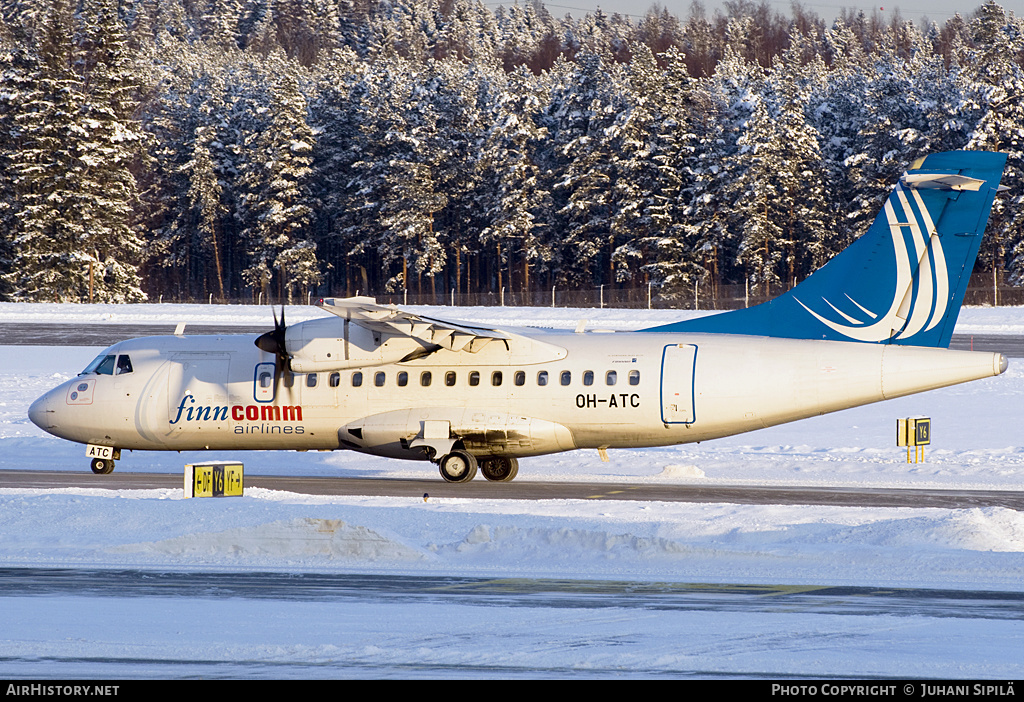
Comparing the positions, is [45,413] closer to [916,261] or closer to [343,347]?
[343,347]

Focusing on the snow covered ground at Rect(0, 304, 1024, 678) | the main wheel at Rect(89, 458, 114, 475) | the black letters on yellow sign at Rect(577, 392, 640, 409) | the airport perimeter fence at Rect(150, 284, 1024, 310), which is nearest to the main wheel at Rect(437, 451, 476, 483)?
the snow covered ground at Rect(0, 304, 1024, 678)

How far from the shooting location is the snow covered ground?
34.1ft

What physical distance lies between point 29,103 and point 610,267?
42.1 metres

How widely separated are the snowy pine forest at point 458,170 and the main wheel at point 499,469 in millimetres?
57120

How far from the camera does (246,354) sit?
2472 centimetres

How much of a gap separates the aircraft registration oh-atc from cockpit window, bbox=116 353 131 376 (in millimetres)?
30

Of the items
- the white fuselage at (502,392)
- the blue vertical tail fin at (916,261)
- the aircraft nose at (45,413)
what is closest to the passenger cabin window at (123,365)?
the white fuselage at (502,392)

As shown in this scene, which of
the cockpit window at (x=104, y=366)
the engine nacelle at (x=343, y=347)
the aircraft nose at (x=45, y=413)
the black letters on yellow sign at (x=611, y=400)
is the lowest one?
the aircraft nose at (x=45, y=413)

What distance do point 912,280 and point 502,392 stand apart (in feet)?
26.5

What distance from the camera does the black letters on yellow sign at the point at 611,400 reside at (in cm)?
2278

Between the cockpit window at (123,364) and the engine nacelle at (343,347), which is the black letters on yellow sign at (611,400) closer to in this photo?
the engine nacelle at (343,347)

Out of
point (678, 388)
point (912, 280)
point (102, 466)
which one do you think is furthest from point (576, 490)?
point (102, 466)

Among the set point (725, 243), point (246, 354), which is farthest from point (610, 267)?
point (246, 354)

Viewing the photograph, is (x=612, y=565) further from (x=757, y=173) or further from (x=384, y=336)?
(x=757, y=173)
